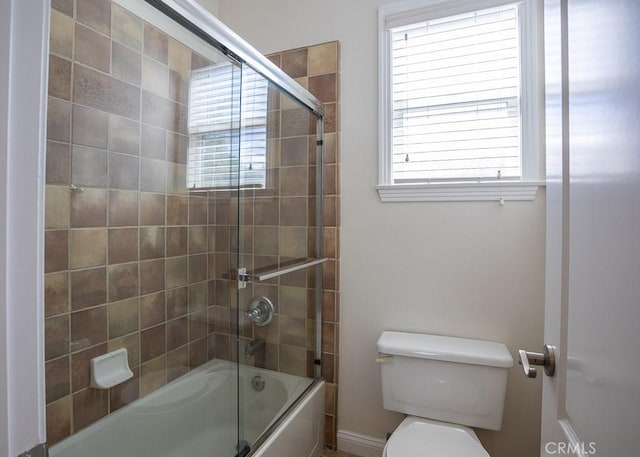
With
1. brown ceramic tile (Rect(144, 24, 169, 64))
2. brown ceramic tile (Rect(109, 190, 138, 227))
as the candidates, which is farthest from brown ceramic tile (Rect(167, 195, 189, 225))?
brown ceramic tile (Rect(144, 24, 169, 64))

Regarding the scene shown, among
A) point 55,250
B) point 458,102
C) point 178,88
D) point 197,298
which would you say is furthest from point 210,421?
point 458,102

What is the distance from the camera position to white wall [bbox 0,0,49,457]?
409 mm

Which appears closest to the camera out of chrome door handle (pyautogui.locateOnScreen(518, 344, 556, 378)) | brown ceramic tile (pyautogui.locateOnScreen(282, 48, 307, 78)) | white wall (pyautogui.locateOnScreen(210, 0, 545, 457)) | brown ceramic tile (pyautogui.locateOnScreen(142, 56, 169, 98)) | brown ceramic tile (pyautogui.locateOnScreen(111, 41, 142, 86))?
chrome door handle (pyautogui.locateOnScreen(518, 344, 556, 378))

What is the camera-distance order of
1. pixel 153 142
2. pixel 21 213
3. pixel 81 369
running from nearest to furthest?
pixel 21 213, pixel 81 369, pixel 153 142

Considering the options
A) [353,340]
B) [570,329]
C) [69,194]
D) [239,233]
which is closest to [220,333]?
[239,233]

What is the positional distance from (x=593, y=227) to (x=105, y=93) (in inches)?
60.0

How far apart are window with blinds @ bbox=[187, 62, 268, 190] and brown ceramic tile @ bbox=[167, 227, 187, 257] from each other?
22cm

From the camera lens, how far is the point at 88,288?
1187 millimetres

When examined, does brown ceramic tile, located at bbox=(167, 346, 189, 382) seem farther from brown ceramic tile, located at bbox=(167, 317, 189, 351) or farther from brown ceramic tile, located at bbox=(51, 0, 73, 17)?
brown ceramic tile, located at bbox=(51, 0, 73, 17)

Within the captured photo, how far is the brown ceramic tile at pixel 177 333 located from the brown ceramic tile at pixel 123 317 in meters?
0.16

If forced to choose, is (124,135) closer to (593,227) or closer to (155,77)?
(155,77)

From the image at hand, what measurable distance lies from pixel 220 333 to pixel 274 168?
79cm

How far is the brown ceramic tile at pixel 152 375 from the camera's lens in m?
1.35

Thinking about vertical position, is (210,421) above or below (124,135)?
below
